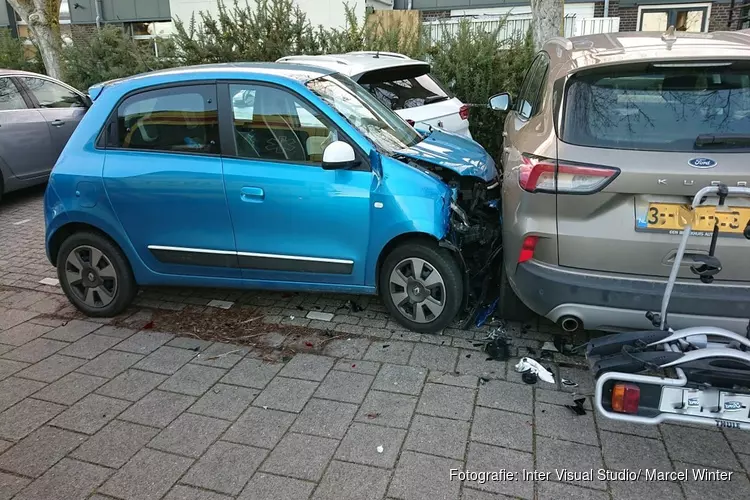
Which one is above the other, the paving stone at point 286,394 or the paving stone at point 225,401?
the paving stone at point 286,394

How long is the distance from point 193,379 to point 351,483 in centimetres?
145

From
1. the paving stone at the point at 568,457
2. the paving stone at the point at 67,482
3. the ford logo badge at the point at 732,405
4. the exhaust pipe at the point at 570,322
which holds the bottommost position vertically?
the paving stone at the point at 67,482

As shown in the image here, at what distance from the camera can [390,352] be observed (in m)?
3.96

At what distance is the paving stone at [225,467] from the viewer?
278 cm

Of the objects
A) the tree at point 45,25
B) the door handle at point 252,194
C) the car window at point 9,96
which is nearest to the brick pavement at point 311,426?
the door handle at point 252,194

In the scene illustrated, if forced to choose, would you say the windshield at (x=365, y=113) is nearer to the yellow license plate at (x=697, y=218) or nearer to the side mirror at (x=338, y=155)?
the side mirror at (x=338, y=155)

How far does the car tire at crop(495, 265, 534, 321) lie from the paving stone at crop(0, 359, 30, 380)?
328cm

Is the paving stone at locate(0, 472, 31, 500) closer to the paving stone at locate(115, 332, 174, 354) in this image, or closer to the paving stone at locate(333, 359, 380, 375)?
the paving stone at locate(115, 332, 174, 354)

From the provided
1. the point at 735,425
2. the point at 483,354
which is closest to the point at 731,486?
the point at 735,425

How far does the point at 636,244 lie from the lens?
3070 millimetres

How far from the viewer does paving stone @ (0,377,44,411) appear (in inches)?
139

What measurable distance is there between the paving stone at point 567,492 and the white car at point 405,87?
4.16 meters

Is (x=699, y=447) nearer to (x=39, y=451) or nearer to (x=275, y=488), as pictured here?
(x=275, y=488)

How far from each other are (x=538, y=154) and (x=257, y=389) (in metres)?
2.18
